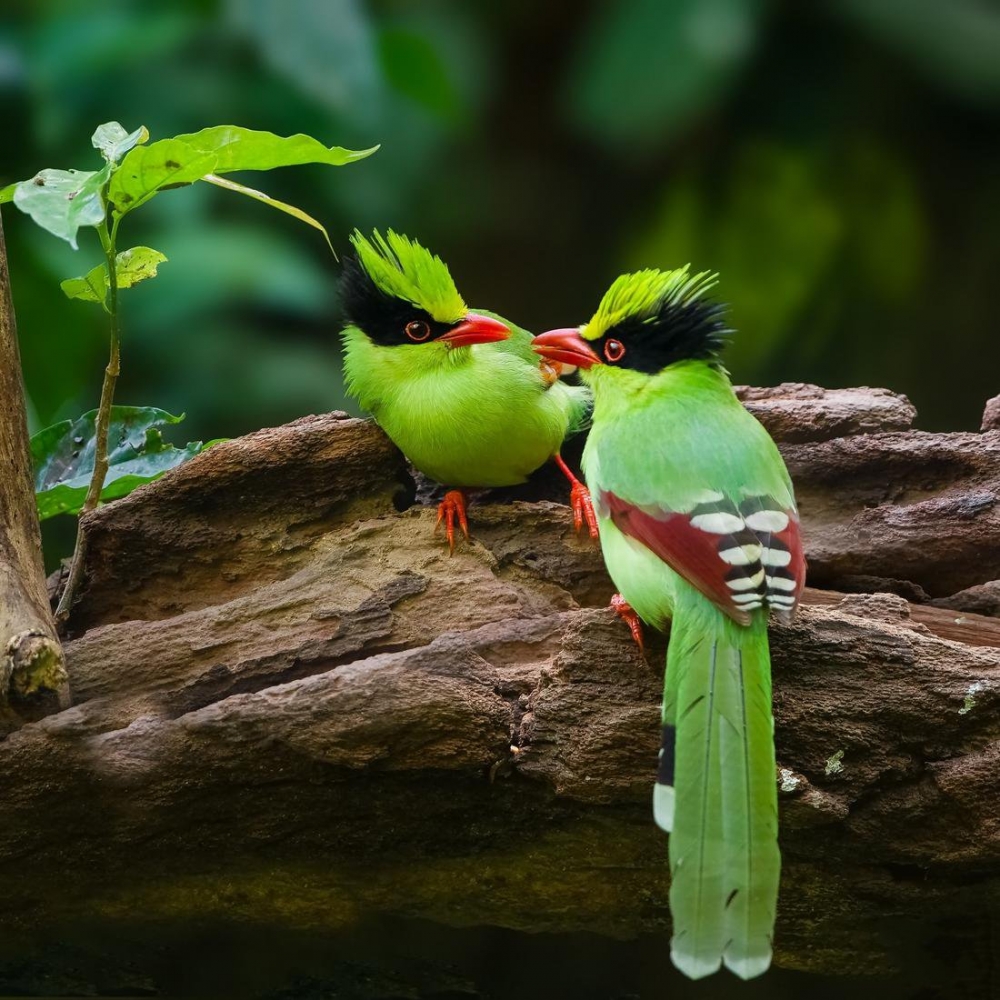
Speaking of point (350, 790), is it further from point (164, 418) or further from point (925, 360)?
point (925, 360)

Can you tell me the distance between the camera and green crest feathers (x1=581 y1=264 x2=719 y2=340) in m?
3.01

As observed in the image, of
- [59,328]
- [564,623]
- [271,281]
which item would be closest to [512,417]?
[564,623]

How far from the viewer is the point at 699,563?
8.50ft

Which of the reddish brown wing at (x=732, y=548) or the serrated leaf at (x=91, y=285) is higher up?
the serrated leaf at (x=91, y=285)

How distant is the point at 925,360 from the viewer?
8.10m

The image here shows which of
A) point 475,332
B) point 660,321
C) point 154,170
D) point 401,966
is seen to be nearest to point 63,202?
point 154,170

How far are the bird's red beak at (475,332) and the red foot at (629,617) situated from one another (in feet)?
2.74

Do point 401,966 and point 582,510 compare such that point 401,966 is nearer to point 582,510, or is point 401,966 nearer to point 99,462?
point 582,510

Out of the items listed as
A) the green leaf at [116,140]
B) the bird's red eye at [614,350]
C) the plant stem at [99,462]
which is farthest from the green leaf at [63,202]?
the bird's red eye at [614,350]

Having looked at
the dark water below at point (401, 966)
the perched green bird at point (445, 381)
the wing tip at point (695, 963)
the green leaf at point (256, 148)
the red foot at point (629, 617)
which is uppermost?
the green leaf at point (256, 148)

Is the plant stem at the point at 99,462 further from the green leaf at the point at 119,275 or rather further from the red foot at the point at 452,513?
the red foot at the point at 452,513

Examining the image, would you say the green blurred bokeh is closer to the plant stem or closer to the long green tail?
the plant stem

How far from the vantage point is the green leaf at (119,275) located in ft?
10.5

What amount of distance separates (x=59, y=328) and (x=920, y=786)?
367 centimetres
